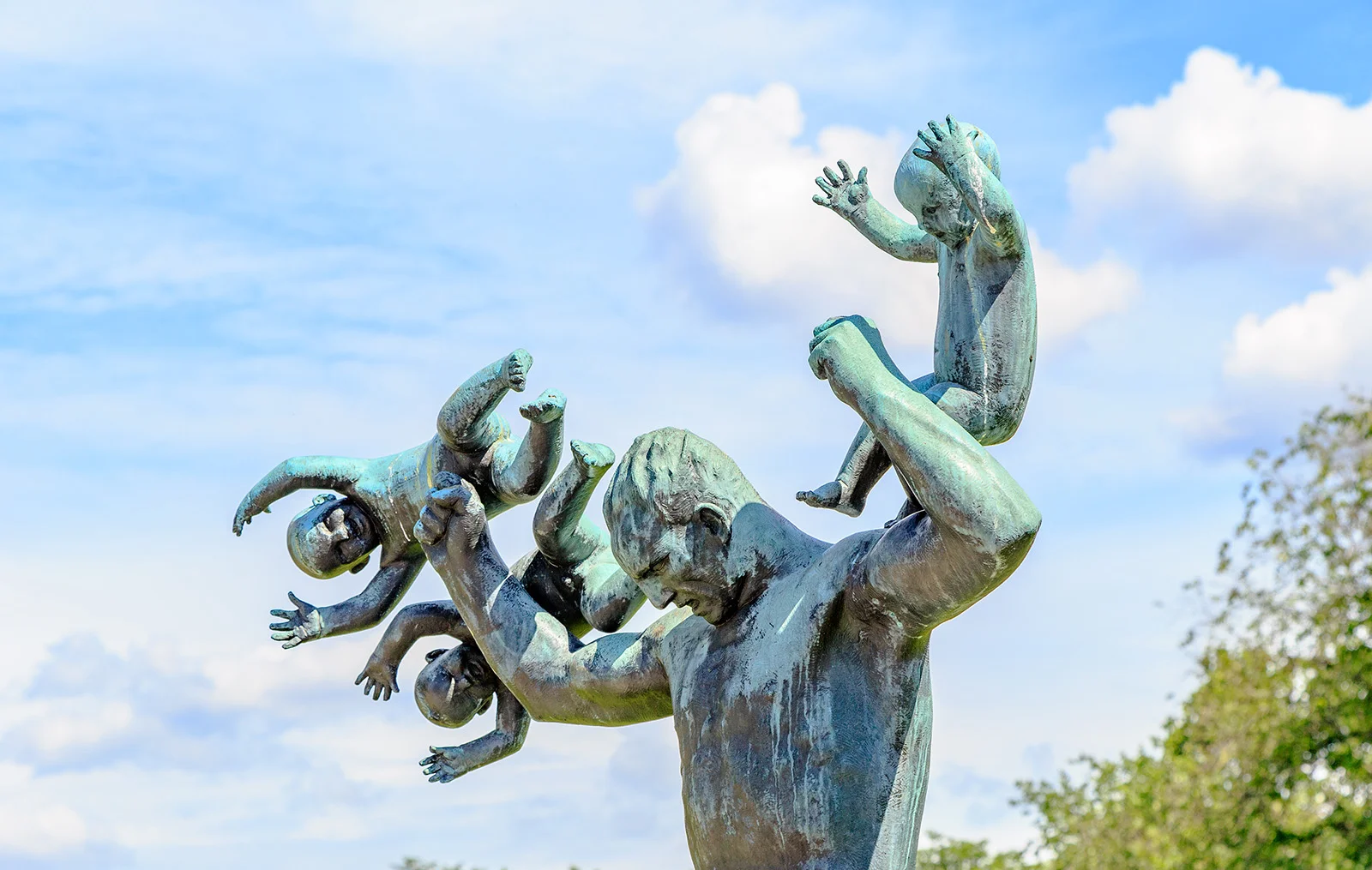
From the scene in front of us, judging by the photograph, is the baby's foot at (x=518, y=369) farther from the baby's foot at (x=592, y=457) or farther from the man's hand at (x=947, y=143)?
the man's hand at (x=947, y=143)

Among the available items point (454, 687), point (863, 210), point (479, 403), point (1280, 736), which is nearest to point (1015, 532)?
point (863, 210)

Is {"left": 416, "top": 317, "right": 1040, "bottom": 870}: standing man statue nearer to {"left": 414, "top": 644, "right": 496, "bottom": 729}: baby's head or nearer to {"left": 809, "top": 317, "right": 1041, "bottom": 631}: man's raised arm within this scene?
{"left": 809, "top": 317, "right": 1041, "bottom": 631}: man's raised arm

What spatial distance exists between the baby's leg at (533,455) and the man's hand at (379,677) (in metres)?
0.60

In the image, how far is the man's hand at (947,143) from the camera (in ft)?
13.0

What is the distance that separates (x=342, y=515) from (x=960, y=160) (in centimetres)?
210

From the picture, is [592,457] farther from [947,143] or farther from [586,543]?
[947,143]

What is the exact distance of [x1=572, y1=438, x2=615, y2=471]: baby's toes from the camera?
452 centimetres

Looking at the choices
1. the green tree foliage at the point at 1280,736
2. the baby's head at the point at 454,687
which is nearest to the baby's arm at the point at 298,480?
the baby's head at the point at 454,687

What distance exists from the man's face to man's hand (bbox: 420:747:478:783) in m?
1.03

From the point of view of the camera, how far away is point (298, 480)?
508 cm

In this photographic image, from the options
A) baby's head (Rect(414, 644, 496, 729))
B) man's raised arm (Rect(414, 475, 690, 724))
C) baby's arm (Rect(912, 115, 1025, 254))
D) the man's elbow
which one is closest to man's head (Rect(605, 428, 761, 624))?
man's raised arm (Rect(414, 475, 690, 724))

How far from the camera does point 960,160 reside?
3.94 metres

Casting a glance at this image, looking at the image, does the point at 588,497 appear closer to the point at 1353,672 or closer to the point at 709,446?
the point at 709,446

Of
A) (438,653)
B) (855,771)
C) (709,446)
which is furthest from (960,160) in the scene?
(438,653)
